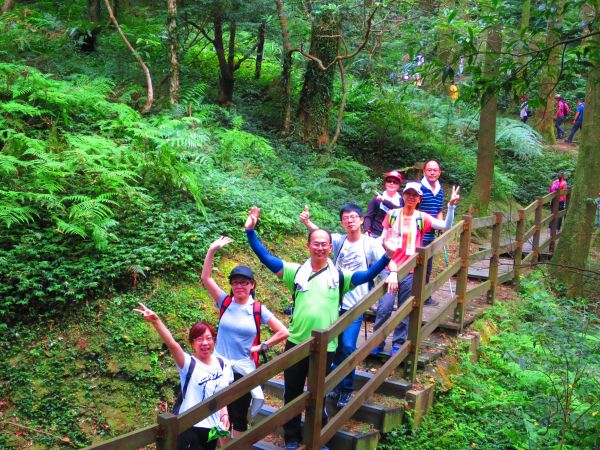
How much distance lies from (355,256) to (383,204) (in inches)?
70.3

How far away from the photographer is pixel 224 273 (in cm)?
813

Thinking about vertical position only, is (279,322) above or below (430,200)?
below

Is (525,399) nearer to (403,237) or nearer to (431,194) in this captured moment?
(403,237)

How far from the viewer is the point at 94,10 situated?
14617 millimetres

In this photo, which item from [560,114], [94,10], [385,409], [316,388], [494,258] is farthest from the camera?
[560,114]

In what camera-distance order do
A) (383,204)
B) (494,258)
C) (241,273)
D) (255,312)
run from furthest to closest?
(494,258) → (383,204) → (255,312) → (241,273)

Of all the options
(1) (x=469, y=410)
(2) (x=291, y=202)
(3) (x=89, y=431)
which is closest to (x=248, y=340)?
(3) (x=89, y=431)

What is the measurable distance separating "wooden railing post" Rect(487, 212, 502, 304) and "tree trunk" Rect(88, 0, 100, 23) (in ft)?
36.9

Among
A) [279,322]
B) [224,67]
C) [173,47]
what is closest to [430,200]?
[279,322]

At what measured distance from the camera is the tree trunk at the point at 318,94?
1382 centimetres

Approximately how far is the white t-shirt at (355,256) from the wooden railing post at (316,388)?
4.44 feet

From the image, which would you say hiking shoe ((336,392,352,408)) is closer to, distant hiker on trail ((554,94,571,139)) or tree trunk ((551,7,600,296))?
tree trunk ((551,7,600,296))

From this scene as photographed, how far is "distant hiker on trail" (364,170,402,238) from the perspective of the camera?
292 inches

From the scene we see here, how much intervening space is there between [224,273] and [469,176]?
1111 centimetres
